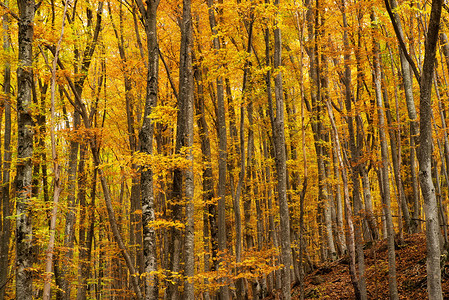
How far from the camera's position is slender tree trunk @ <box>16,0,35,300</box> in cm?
730

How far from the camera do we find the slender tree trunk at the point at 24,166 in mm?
7305

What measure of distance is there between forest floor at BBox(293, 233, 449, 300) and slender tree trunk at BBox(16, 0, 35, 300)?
8.93 metres

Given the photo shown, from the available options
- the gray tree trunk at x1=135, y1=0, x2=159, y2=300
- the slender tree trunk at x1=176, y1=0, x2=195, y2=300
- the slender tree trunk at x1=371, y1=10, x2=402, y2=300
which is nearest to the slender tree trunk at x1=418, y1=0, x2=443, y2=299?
the slender tree trunk at x1=371, y1=10, x2=402, y2=300

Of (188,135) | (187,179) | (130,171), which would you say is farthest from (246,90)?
(130,171)

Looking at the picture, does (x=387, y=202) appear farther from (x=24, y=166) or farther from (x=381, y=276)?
(x=24, y=166)

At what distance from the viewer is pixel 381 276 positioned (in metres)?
11.8

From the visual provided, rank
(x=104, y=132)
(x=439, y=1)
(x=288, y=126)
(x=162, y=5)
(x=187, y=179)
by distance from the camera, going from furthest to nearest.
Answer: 1. (x=288, y=126)
2. (x=162, y=5)
3. (x=104, y=132)
4. (x=187, y=179)
5. (x=439, y=1)

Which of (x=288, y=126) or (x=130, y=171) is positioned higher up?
(x=288, y=126)

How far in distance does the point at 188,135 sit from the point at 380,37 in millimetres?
5666

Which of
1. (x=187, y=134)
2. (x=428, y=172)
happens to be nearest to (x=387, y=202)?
(x=428, y=172)

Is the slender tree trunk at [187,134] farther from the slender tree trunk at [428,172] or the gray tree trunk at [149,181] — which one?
the slender tree trunk at [428,172]

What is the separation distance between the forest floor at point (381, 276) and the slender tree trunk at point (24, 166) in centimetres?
893

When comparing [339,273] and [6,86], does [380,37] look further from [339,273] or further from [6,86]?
[6,86]

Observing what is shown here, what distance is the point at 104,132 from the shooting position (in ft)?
38.0
